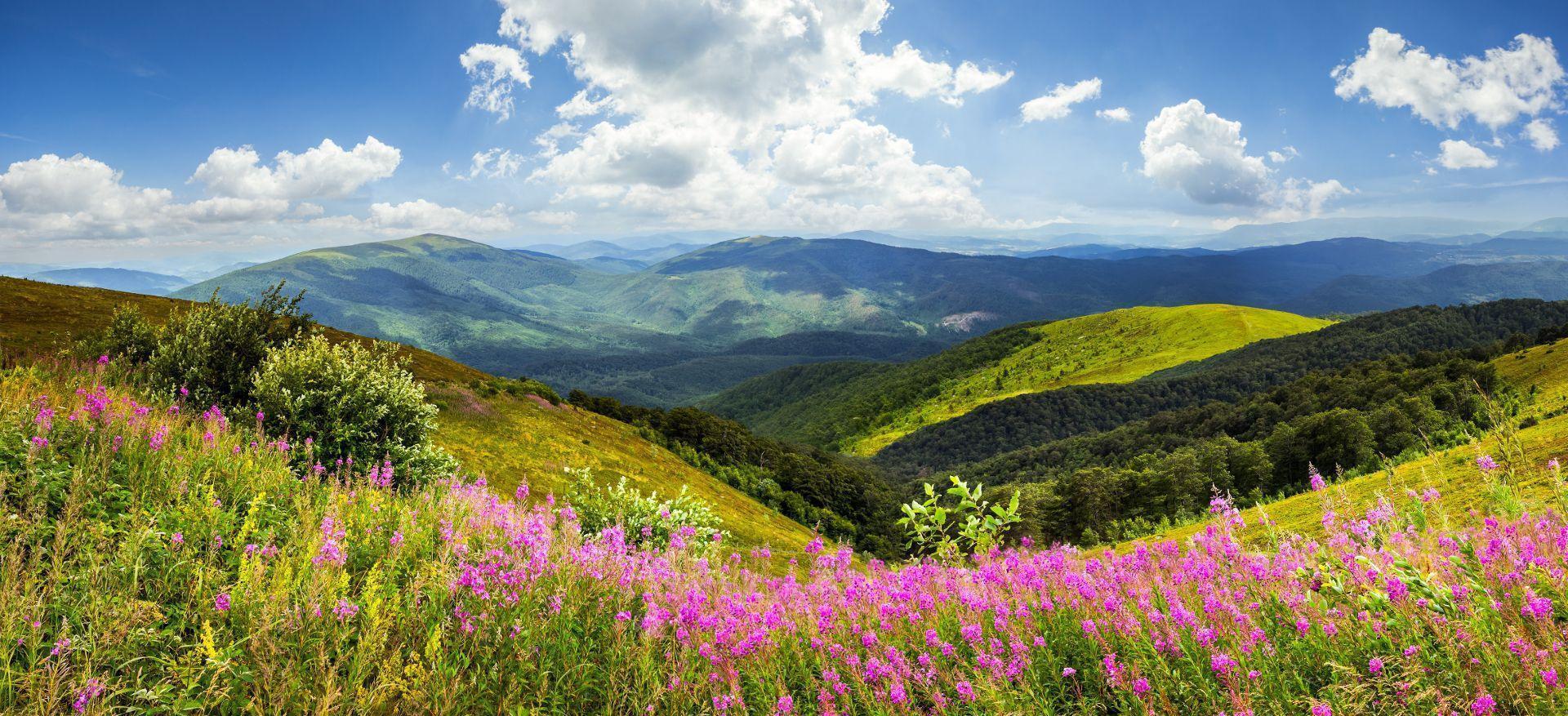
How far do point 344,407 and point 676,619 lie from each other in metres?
9.75

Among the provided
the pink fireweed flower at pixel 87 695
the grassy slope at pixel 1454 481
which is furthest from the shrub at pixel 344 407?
the grassy slope at pixel 1454 481

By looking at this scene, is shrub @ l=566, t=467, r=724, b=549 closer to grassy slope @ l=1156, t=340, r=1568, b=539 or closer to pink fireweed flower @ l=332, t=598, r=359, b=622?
pink fireweed flower @ l=332, t=598, r=359, b=622

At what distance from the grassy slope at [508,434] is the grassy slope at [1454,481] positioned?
19.0 m

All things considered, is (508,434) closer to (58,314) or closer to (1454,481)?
(58,314)

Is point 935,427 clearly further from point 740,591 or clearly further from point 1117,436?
point 740,591

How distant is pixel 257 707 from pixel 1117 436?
10976 cm

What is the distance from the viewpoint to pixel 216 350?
1169 cm

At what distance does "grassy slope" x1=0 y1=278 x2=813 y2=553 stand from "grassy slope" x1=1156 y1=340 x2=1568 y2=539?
1897cm

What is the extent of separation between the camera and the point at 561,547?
18.1 ft

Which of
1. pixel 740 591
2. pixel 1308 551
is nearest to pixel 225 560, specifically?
pixel 740 591

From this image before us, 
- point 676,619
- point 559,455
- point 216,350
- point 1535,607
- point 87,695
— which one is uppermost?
point 216,350

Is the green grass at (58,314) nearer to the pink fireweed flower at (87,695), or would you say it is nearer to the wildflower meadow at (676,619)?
the wildflower meadow at (676,619)

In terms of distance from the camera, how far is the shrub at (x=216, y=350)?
1109 cm

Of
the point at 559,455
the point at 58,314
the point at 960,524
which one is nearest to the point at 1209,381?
the point at 559,455
